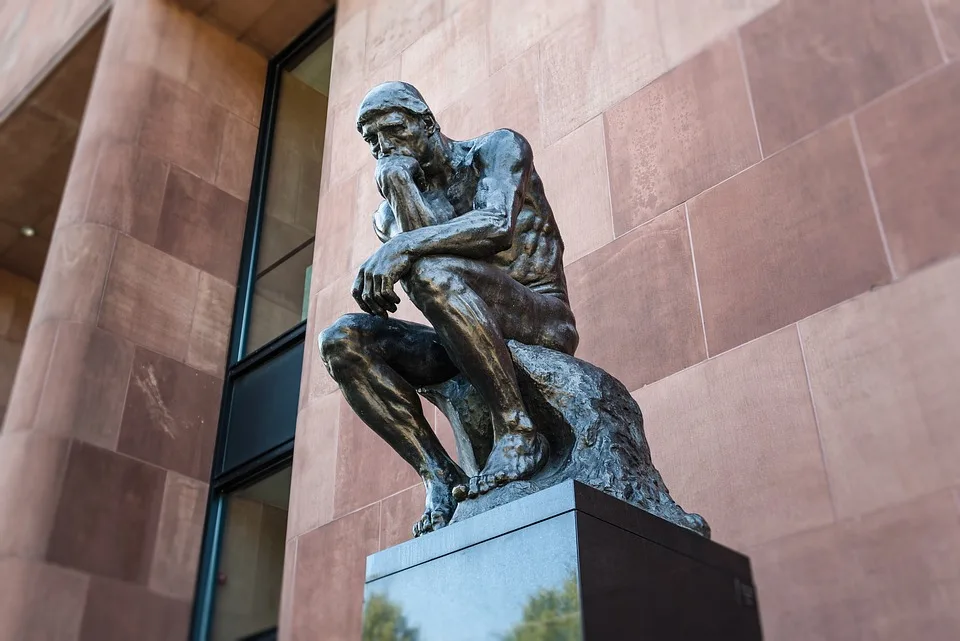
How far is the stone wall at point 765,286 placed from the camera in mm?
5258

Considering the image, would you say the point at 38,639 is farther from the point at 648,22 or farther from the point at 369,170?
the point at 648,22

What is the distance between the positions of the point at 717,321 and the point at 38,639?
675 cm

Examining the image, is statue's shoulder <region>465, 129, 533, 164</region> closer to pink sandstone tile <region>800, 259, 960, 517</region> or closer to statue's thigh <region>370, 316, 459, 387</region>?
statue's thigh <region>370, 316, 459, 387</region>

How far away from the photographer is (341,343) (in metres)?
4.21

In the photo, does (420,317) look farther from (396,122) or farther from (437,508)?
(437,508)

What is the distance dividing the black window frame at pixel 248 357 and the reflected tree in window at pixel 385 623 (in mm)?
7096

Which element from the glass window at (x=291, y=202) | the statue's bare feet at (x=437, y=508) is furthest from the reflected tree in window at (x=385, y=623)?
the glass window at (x=291, y=202)

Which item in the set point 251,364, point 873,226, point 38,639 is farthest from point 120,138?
point 873,226

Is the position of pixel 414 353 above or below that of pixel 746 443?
below

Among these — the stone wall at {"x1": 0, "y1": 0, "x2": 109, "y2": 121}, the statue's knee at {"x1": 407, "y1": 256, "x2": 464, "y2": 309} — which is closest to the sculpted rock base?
the statue's knee at {"x1": 407, "y1": 256, "x2": 464, "y2": 309}

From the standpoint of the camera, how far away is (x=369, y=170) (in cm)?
1048

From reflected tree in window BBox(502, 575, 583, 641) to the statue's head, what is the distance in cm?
211

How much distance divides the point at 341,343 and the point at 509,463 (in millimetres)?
878

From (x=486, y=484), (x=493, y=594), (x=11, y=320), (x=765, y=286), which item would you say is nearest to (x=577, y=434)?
(x=486, y=484)
